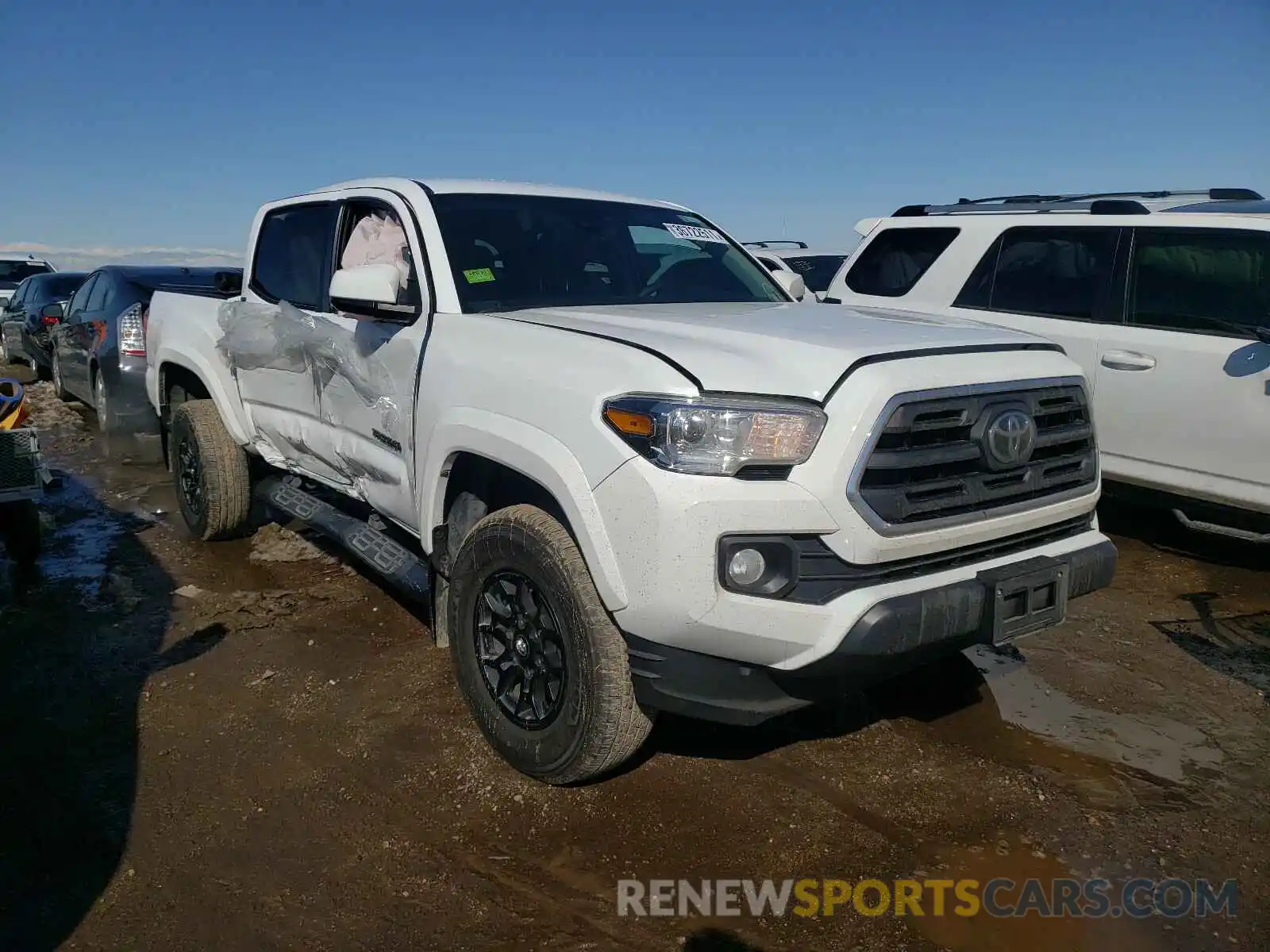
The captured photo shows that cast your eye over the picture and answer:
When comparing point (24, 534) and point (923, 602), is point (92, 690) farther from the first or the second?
point (923, 602)

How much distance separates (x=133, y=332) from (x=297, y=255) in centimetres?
478

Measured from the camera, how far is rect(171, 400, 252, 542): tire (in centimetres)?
566

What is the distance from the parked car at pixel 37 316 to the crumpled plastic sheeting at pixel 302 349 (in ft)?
27.3

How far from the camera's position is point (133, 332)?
8.73 metres

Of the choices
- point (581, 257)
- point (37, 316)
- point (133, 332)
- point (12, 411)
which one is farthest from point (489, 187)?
point (37, 316)

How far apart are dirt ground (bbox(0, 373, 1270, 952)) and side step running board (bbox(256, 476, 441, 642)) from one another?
45 centimetres

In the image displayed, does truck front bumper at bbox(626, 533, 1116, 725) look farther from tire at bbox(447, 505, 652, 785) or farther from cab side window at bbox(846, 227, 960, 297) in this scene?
cab side window at bbox(846, 227, 960, 297)

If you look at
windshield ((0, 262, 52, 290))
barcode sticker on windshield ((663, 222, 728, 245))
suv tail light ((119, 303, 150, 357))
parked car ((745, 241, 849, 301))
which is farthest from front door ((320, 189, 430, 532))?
windshield ((0, 262, 52, 290))

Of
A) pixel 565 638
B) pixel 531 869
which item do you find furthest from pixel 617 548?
pixel 531 869

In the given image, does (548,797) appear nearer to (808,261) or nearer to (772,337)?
(772,337)

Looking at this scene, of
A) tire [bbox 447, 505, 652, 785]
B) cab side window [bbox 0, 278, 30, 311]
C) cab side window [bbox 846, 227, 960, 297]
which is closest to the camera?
tire [bbox 447, 505, 652, 785]

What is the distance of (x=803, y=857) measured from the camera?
2.81 m

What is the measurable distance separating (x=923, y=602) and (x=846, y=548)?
266 millimetres

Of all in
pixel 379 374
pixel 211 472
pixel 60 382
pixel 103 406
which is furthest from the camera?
pixel 60 382
